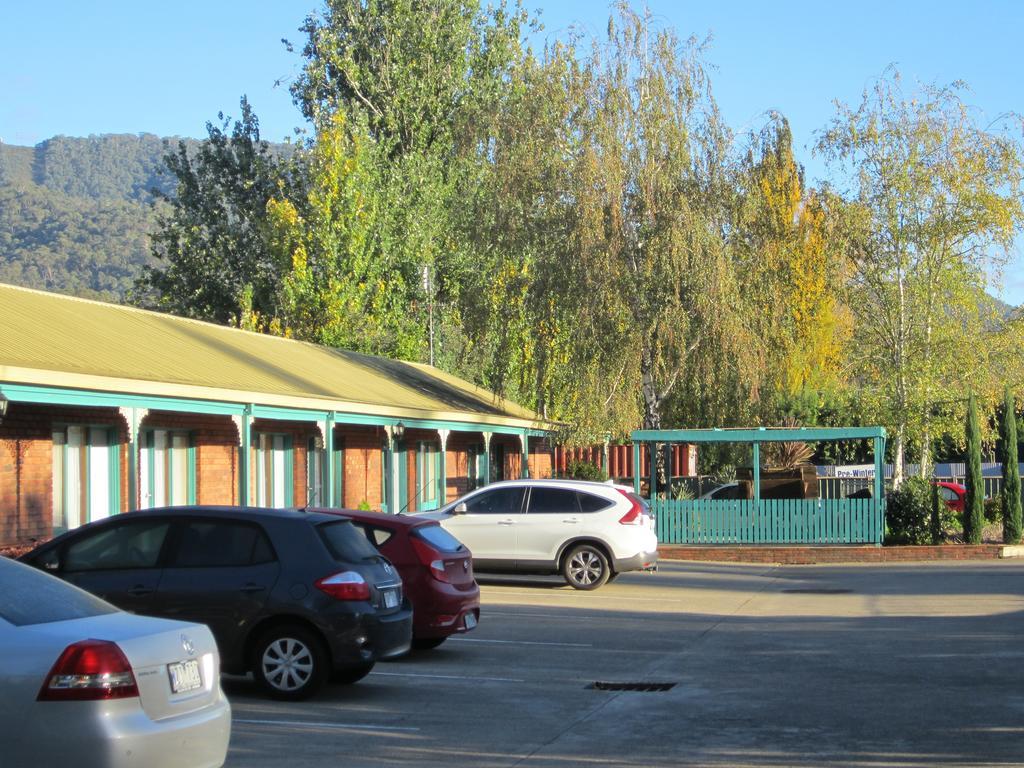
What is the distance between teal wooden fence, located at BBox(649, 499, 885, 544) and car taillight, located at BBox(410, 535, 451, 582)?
17.0 metres

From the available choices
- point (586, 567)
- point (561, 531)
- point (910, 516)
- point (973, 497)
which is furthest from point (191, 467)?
point (973, 497)

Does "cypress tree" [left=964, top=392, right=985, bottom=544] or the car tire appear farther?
"cypress tree" [left=964, top=392, right=985, bottom=544]

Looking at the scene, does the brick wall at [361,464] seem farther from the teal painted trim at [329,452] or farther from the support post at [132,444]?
the support post at [132,444]

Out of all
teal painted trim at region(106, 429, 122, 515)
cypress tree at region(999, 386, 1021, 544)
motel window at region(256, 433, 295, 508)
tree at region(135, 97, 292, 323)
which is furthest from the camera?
tree at region(135, 97, 292, 323)

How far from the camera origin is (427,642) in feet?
45.4

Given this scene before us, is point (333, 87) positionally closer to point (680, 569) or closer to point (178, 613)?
point (680, 569)

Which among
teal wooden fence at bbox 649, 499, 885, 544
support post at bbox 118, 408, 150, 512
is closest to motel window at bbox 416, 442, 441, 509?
teal wooden fence at bbox 649, 499, 885, 544

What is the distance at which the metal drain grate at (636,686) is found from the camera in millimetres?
11789

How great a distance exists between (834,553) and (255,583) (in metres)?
19.8

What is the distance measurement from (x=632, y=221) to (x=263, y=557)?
22.3 meters

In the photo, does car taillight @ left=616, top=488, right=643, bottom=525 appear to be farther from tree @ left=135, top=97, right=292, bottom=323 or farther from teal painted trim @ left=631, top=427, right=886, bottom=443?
tree @ left=135, top=97, right=292, bottom=323

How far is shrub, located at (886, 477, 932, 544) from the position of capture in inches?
1168

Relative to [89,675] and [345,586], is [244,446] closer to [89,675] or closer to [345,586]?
[345,586]

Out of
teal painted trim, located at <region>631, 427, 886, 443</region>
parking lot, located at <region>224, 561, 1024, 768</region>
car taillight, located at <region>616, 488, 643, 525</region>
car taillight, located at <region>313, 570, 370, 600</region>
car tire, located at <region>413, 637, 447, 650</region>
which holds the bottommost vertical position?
parking lot, located at <region>224, 561, 1024, 768</region>
